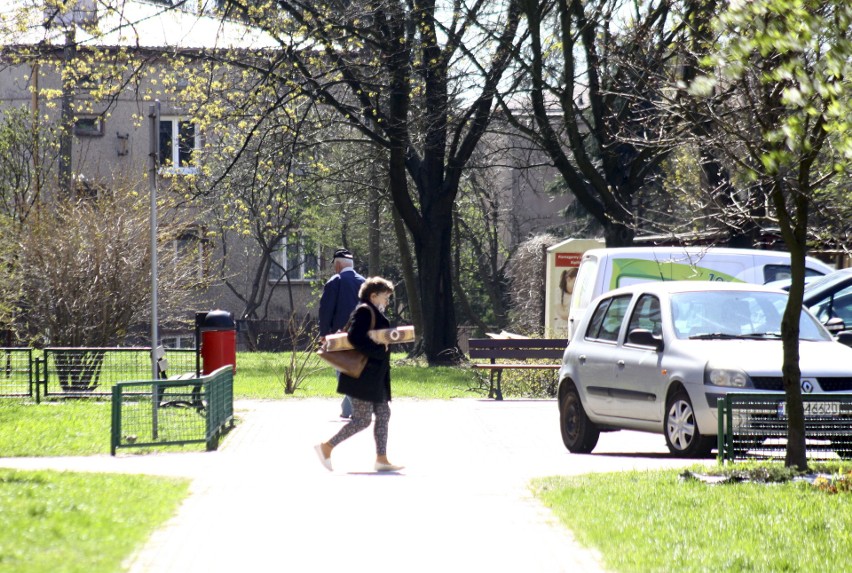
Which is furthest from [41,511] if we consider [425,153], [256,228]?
[256,228]

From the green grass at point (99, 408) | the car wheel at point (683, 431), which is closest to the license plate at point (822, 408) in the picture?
the car wheel at point (683, 431)

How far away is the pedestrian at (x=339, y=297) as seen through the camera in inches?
575

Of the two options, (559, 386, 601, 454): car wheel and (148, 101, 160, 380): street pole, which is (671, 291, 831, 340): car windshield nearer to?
(559, 386, 601, 454): car wheel

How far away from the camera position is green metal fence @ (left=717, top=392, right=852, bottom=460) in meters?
10.6

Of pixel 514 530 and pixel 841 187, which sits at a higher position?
pixel 841 187

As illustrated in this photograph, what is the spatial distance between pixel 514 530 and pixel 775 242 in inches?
731

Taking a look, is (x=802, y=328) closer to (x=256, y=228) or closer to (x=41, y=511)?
(x=41, y=511)

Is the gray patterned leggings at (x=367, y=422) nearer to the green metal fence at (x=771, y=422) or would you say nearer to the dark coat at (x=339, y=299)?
the green metal fence at (x=771, y=422)

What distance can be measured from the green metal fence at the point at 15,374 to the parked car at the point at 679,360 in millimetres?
8042

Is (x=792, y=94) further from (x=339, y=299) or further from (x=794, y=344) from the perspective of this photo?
(x=339, y=299)

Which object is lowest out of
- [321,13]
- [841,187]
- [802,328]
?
[802,328]

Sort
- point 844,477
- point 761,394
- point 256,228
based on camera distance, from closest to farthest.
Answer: point 844,477
point 761,394
point 256,228

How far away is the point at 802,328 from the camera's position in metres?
12.8

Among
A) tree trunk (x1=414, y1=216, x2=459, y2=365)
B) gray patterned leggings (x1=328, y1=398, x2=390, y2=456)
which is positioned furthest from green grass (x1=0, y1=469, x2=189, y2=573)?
tree trunk (x1=414, y1=216, x2=459, y2=365)
